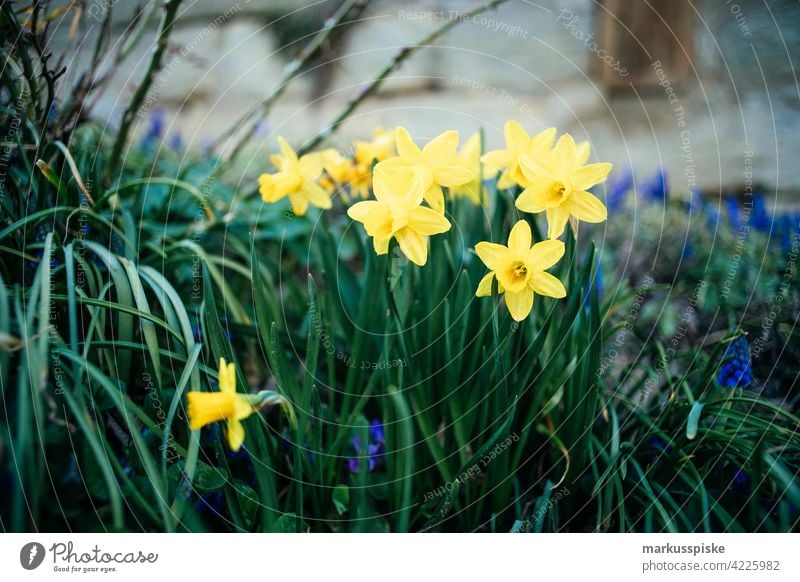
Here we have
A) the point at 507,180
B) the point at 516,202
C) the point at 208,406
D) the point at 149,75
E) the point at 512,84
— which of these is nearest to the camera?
the point at 208,406

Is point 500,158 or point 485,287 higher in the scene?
point 500,158

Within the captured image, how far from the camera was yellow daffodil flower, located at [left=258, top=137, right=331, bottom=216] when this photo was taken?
34.8 inches

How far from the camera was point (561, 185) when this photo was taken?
29.0 inches

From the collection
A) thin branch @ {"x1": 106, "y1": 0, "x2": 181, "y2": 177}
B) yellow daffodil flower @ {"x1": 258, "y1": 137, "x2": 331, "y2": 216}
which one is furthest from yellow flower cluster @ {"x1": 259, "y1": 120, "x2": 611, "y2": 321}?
thin branch @ {"x1": 106, "y1": 0, "x2": 181, "y2": 177}

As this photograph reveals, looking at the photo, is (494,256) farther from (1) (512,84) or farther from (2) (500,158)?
(1) (512,84)

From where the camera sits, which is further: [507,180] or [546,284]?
[507,180]

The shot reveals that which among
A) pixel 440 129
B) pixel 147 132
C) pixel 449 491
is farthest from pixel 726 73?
pixel 147 132

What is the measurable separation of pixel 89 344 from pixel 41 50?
487 millimetres

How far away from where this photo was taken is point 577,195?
2.44ft

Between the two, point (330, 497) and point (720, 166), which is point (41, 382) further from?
point (720, 166)

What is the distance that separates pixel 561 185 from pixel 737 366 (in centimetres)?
38

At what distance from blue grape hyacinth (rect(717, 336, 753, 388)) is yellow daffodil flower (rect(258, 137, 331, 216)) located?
66 cm
